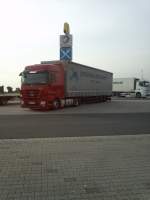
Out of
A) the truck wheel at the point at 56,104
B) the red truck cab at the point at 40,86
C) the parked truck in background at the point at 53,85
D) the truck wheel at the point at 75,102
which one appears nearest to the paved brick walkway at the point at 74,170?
the red truck cab at the point at 40,86

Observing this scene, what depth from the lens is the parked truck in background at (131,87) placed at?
198ft

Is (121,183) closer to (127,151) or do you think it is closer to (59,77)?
(127,151)

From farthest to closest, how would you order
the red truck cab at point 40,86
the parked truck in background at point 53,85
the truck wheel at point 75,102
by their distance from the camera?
the truck wheel at point 75,102
the parked truck in background at point 53,85
the red truck cab at point 40,86

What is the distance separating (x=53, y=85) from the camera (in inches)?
1066

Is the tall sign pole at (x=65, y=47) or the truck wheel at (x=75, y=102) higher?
the tall sign pole at (x=65, y=47)

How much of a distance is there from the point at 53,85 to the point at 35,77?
1.46 metres

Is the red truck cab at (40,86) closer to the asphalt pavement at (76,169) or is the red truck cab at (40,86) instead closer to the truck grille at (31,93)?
the truck grille at (31,93)

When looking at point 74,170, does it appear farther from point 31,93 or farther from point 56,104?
point 56,104

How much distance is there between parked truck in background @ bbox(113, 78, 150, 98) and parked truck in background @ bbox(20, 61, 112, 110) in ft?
92.1

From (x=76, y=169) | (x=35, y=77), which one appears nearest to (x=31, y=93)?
(x=35, y=77)

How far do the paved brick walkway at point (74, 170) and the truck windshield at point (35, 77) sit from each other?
642 inches

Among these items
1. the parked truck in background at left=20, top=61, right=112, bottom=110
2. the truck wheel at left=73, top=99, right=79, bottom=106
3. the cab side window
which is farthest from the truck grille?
the truck wheel at left=73, top=99, right=79, bottom=106

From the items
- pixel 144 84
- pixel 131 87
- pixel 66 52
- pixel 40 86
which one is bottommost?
pixel 131 87

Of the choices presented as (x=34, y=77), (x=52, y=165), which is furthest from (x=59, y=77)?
(x=52, y=165)
